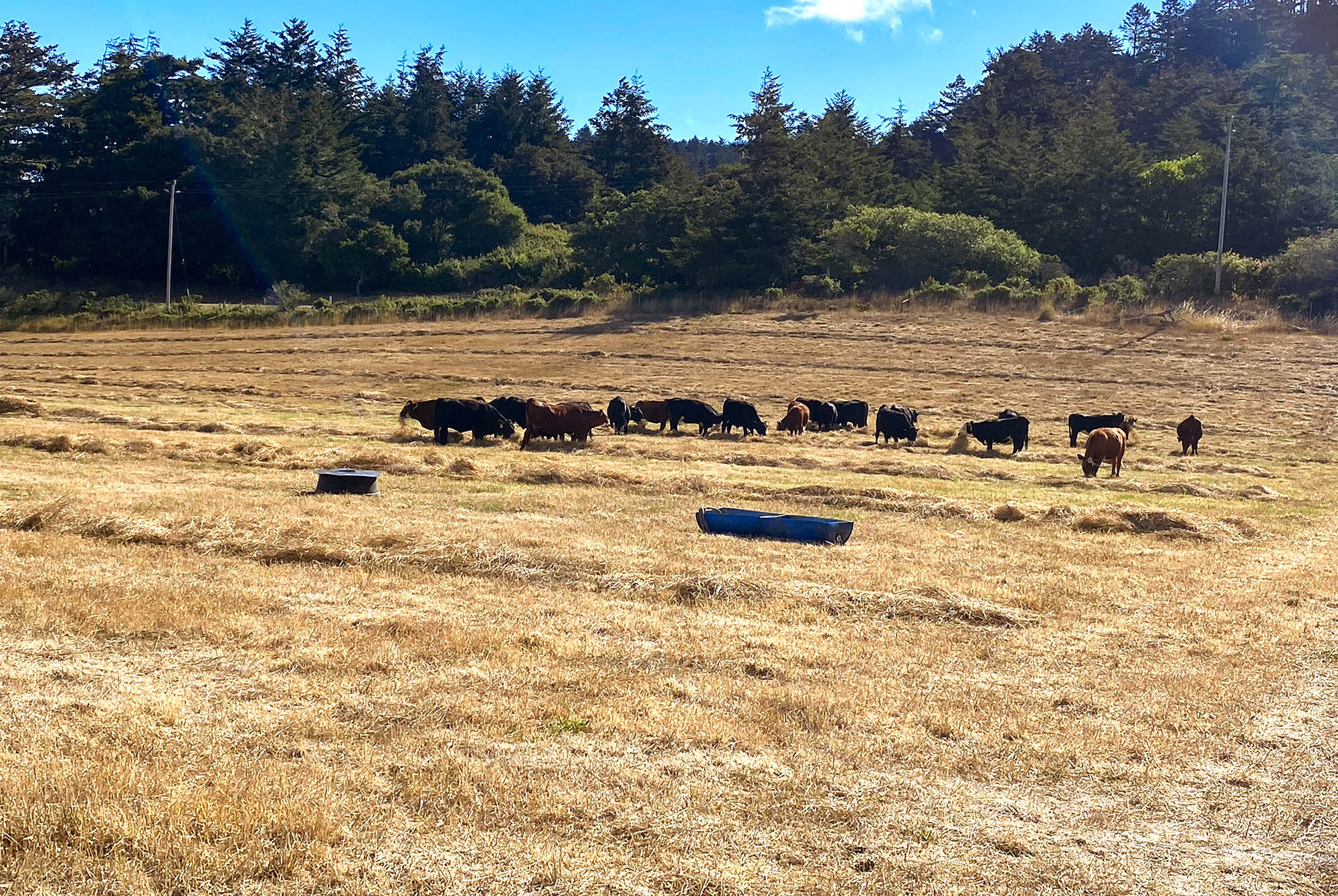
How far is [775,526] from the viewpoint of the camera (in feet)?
50.2

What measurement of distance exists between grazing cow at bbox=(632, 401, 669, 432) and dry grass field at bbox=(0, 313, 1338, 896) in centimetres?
1053

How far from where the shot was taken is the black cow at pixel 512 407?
3016 cm

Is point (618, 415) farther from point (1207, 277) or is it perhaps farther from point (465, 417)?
point (1207, 277)

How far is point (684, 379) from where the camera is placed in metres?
43.5

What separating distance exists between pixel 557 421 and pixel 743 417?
6305 mm

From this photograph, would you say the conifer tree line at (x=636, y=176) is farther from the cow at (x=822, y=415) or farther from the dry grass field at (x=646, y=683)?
the dry grass field at (x=646, y=683)

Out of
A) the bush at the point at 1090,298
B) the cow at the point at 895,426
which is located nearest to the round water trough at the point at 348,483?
the cow at the point at 895,426

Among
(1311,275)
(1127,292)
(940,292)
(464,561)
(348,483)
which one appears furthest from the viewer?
(940,292)

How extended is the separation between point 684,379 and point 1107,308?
2193cm

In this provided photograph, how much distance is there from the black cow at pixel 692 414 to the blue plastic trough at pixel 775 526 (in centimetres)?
1682

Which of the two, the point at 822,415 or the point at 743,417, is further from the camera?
the point at 822,415

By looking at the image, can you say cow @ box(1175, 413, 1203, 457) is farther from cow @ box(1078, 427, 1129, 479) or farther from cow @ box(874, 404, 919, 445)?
cow @ box(874, 404, 919, 445)

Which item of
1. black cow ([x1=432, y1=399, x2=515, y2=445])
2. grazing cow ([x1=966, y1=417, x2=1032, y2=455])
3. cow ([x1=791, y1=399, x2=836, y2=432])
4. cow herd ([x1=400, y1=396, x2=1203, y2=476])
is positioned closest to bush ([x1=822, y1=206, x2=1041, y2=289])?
cow herd ([x1=400, y1=396, x2=1203, y2=476])

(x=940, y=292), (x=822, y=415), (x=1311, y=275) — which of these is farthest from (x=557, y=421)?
(x=1311, y=275)
